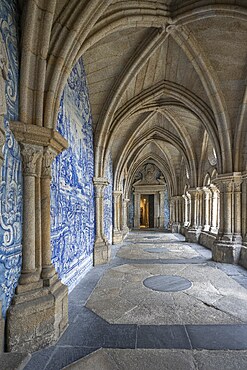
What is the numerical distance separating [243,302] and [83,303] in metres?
2.13

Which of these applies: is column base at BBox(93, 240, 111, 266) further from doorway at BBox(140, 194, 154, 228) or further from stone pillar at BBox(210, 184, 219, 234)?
doorway at BBox(140, 194, 154, 228)

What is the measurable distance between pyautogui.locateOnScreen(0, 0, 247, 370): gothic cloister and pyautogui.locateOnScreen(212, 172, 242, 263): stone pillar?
25 mm

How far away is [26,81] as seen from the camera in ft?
7.47

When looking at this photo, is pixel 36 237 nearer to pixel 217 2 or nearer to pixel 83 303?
pixel 83 303

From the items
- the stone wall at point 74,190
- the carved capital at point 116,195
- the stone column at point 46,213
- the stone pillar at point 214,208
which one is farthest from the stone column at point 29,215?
the carved capital at point 116,195

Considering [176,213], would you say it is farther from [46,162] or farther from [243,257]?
[46,162]

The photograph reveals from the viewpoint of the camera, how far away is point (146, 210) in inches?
865

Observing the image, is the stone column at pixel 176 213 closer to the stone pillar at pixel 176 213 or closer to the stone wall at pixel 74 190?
the stone pillar at pixel 176 213

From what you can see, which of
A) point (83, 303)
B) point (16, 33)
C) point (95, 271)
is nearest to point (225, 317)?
point (83, 303)

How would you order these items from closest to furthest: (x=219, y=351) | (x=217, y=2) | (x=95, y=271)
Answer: (x=219, y=351), (x=217, y=2), (x=95, y=271)

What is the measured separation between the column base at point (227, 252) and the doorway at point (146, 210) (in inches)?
565

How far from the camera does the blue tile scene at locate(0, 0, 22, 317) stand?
201 cm

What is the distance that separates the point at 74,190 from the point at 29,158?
1680 millimetres

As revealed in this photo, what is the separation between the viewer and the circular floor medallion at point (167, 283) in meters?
3.69
